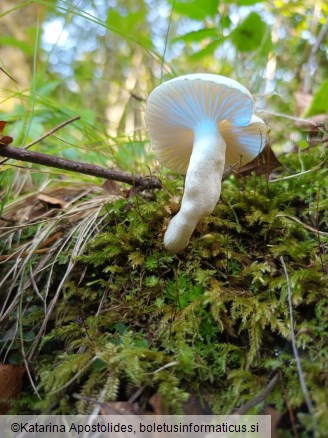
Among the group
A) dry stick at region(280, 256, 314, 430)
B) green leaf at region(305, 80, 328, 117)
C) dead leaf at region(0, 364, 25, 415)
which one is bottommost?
dead leaf at region(0, 364, 25, 415)

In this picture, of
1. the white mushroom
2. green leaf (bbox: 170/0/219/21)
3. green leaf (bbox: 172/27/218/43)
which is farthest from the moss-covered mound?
green leaf (bbox: 170/0/219/21)

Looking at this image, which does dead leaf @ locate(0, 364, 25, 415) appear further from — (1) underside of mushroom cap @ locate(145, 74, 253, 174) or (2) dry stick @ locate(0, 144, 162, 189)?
(1) underside of mushroom cap @ locate(145, 74, 253, 174)

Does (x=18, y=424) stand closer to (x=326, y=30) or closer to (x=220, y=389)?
(x=220, y=389)

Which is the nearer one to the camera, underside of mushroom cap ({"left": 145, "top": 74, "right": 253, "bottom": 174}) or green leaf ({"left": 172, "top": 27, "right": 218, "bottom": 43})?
underside of mushroom cap ({"left": 145, "top": 74, "right": 253, "bottom": 174})

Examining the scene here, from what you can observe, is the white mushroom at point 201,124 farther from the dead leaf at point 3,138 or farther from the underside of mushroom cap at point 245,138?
the dead leaf at point 3,138

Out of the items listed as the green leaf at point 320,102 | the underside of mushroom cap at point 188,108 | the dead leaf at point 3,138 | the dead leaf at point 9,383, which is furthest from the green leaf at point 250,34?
the dead leaf at point 9,383

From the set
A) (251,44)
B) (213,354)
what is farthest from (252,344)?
(251,44)

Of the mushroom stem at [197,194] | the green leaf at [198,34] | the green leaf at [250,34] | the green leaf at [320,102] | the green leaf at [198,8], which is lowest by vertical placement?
the mushroom stem at [197,194]
